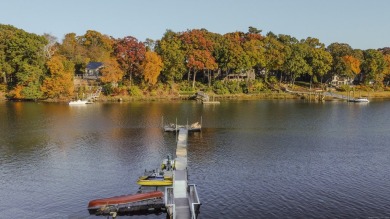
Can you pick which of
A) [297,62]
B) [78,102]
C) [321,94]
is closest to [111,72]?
[78,102]

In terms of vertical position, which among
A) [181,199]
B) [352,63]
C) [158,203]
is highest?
[352,63]

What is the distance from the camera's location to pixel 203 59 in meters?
138

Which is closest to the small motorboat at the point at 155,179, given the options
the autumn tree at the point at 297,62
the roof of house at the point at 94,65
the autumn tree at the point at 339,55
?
the roof of house at the point at 94,65

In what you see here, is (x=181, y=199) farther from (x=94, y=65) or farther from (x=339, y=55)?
(x=339, y=55)

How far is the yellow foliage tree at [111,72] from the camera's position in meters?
129

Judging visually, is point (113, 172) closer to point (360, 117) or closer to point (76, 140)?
point (76, 140)

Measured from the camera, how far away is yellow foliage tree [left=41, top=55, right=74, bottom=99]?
126 metres

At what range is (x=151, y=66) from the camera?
→ 131125 millimetres

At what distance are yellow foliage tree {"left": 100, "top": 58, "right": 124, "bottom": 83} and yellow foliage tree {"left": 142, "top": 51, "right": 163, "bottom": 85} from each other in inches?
326

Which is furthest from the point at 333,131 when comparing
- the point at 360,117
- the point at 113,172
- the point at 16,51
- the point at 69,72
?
the point at 16,51

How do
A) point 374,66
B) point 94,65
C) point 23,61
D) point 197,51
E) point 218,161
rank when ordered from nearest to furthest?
point 218,161
point 23,61
point 197,51
point 94,65
point 374,66

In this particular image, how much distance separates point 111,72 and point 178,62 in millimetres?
23828

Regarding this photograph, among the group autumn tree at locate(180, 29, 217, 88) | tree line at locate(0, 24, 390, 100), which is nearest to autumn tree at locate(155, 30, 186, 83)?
tree line at locate(0, 24, 390, 100)

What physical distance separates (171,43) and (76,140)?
260ft
